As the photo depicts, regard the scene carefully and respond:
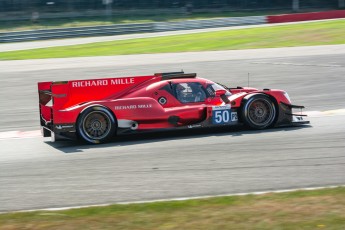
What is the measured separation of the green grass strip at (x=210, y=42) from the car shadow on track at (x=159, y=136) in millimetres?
19723

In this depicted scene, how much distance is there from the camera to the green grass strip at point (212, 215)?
682 centimetres

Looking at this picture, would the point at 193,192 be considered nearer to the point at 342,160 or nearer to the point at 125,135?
the point at 342,160

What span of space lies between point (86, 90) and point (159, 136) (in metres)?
1.65

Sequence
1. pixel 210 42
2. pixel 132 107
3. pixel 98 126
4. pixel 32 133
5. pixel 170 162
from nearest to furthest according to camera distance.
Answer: pixel 170 162 < pixel 98 126 < pixel 132 107 < pixel 32 133 < pixel 210 42

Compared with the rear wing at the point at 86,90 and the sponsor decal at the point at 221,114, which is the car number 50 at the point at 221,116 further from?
the rear wing at the point at 86,90

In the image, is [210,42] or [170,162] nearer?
[170,162]

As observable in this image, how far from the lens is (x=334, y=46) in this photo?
104ft

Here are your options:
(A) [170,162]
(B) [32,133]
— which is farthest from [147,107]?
(B) [32,133]

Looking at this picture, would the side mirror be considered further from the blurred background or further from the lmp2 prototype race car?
the blurred background

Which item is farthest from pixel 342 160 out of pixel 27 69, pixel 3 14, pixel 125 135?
pixel 3 14

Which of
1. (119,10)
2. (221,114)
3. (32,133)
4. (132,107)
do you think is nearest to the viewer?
(132,107)

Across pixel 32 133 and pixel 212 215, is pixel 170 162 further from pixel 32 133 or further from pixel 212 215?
pixel 32 133

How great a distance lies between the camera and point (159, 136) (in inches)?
519

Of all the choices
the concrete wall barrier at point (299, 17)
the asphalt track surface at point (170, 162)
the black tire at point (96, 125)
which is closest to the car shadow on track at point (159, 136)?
the asphalt track surface at point (170, 162)
